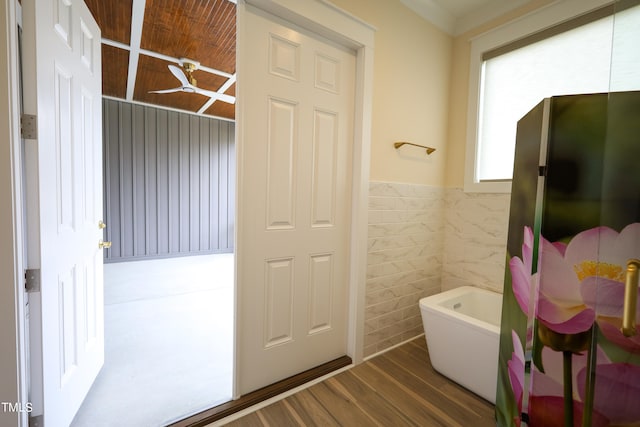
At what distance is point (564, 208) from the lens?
2.69ft

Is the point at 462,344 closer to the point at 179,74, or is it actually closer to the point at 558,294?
the point at 558,294

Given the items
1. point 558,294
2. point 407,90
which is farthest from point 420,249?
point 558,294

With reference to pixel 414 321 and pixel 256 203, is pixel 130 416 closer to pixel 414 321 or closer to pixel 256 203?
pixel 256 203

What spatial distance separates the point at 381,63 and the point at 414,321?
2111 millimetres

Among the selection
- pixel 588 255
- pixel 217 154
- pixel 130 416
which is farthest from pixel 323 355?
pixel 217 154

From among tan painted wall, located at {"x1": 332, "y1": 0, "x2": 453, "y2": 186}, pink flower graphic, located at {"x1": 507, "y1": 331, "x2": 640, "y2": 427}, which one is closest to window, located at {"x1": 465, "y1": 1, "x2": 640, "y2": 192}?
tan painted wall, located at {"x1": 332, "y1": 0, "x2": 453, "y2": 186}

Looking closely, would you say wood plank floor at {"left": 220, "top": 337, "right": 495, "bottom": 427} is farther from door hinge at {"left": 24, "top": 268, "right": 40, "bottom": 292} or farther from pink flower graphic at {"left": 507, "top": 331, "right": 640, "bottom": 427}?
door hinge at {"left": 24, "top": 268, "right": 40, "bottom": 292}

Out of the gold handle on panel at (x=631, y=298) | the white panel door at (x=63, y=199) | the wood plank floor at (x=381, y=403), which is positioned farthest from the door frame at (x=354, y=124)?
the gold handle on panel at (x=631, y=298)

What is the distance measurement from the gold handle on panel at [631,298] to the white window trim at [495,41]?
1.48m

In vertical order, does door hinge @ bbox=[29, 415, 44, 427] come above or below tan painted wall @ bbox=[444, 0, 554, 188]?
below

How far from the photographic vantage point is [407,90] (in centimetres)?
205

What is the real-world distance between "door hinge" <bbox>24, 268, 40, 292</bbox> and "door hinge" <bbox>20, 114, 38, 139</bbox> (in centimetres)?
50

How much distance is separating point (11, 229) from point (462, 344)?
224cm

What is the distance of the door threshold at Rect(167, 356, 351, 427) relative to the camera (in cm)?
136
